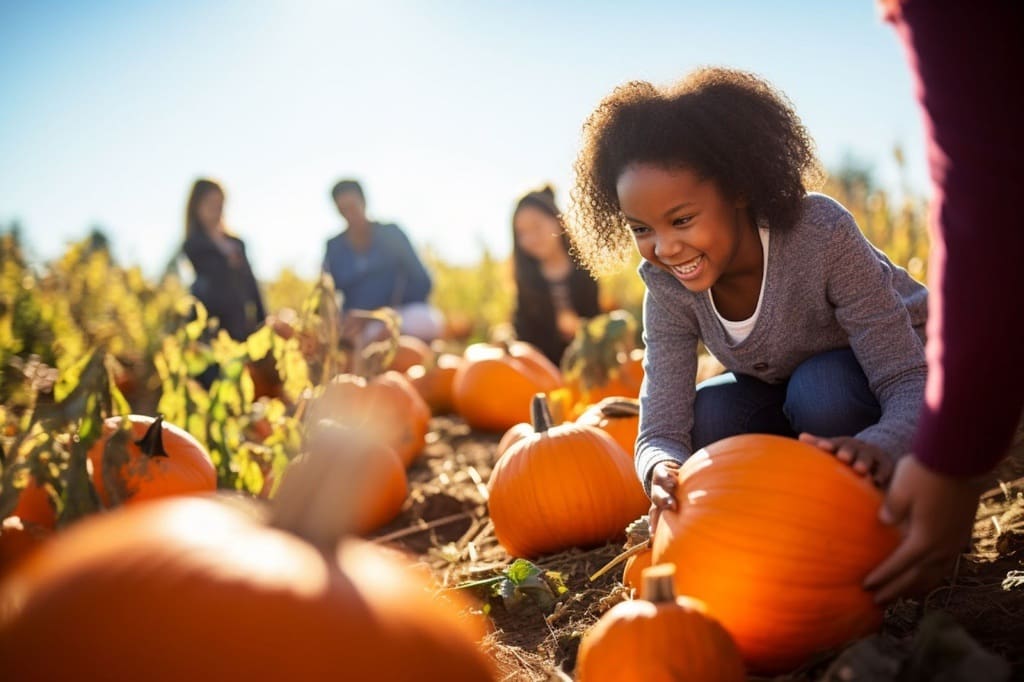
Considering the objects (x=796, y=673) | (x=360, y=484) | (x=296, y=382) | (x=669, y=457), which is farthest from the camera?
(x=296, y=382)

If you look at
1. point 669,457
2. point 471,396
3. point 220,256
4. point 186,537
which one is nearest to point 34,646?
point 186,537

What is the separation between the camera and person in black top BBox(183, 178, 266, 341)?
22.4 ft

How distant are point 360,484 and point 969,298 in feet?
3.07

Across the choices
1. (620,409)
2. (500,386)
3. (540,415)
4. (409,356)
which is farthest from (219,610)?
(409,356)

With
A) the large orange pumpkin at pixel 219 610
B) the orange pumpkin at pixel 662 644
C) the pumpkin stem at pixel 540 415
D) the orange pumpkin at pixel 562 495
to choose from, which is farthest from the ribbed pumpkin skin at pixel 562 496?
the large orange pumpkin at pixel 219 610

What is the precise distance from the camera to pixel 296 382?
3287 mm

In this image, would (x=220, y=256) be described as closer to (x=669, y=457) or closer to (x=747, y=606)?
(x=669, y=457)

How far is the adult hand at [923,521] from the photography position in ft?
4.23

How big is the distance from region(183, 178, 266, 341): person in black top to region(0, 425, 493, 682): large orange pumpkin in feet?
19.0

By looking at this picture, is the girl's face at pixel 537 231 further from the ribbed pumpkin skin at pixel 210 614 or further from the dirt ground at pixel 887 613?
the ribbed pumpkin skin at pixel 210 614

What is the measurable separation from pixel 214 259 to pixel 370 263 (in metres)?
1.34

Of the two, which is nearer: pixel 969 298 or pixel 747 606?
pixel 969 298

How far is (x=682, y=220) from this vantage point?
209cm

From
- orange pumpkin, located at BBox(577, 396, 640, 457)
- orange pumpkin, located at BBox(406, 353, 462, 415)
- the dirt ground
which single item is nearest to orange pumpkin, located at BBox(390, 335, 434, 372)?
orange pumpkin, located at BBox(406, 353, 462, 415)
